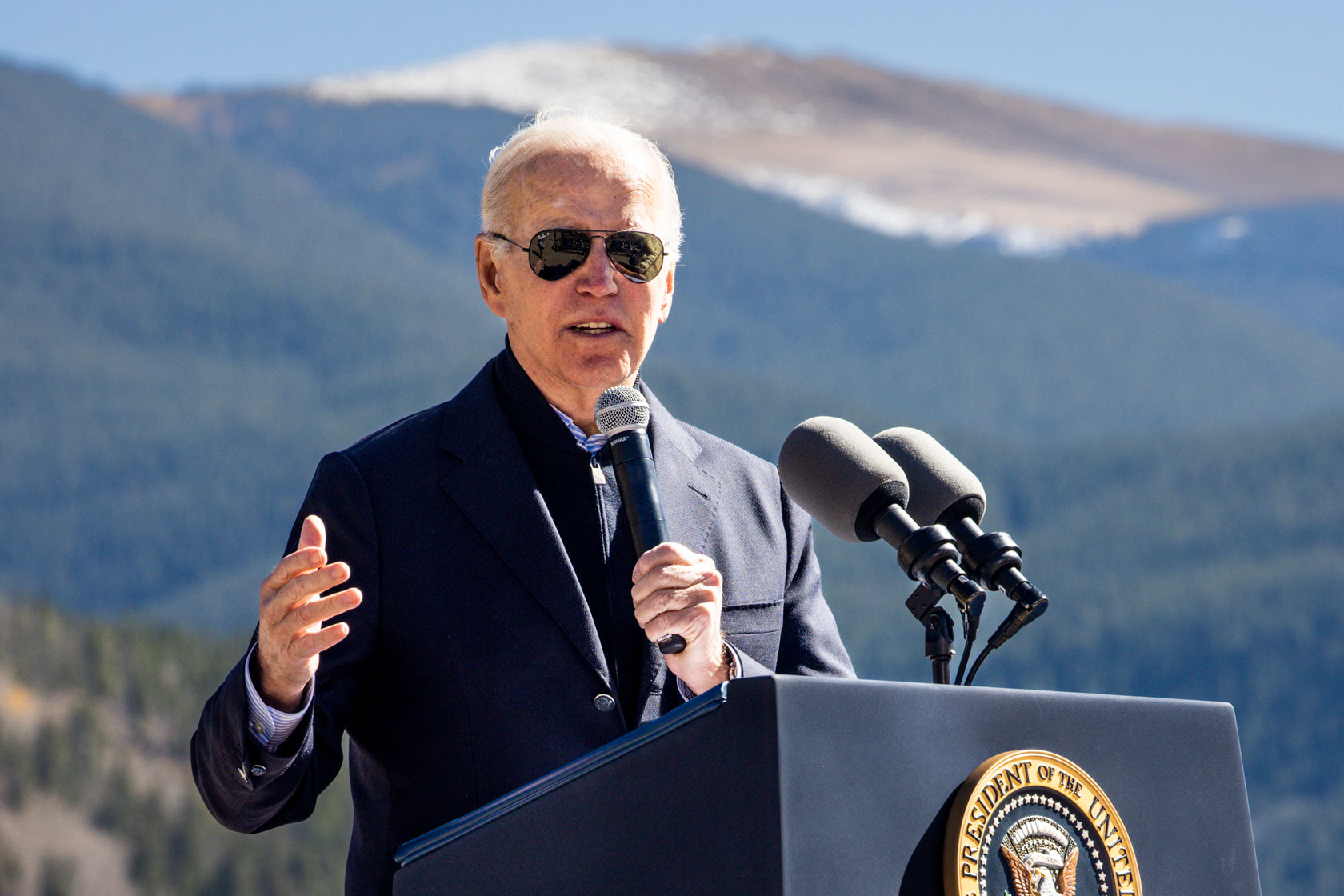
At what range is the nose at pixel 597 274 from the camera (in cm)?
251

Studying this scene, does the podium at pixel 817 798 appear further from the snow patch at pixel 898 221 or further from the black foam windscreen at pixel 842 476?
the snow patch at pixel 898 221

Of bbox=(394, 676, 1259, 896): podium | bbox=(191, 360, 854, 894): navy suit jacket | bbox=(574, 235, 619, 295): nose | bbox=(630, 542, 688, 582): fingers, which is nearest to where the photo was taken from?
bbox=(394, 676, 1259, 896): podium

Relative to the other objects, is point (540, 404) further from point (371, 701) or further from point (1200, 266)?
Result: point (1200, 266)

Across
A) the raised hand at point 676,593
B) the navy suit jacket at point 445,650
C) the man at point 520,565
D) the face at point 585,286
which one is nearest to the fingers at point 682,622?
the raised hand at point 676,593

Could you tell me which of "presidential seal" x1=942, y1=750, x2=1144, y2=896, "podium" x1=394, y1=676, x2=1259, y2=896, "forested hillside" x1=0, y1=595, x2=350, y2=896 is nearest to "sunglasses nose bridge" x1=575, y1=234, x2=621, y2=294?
"podium" x1=394, y1=676, x2=1259, y2=896

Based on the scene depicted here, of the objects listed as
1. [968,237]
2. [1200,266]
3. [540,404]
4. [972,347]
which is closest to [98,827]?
[540,404]

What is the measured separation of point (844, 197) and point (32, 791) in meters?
71.0

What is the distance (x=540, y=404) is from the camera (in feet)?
8.74

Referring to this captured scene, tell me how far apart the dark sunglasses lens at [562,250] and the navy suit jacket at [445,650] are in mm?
275

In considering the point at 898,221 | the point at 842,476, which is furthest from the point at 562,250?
the point at 898,221

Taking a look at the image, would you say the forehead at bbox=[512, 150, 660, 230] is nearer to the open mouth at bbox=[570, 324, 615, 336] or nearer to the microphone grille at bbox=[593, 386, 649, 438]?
the open mouth at bbox=[570, 324, 615, 336]

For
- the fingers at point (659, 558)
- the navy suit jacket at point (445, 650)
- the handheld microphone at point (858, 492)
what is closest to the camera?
the fingers at point (659, 558)

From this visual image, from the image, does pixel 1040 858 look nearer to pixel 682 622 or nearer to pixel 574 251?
pixel 682 622

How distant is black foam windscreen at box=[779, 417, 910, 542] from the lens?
2.20 meters
